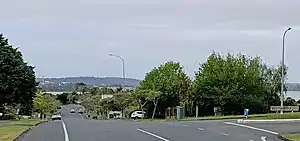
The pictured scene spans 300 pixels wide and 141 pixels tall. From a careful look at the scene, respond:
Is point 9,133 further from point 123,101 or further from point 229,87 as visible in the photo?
point 123,101

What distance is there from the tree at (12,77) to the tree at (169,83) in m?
20.1

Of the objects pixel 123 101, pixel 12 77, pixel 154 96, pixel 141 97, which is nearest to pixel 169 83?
pixel 154 96

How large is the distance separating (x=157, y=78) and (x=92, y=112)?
4970cm

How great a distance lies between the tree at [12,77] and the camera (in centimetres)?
6569

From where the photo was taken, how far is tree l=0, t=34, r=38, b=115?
65688 millimetres

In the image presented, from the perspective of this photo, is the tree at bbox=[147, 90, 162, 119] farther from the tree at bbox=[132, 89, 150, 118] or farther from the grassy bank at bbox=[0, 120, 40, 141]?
the grassy bank at bbox=[0, 120, 40, 141]

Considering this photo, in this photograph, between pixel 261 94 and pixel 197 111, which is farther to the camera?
pixel 261 94

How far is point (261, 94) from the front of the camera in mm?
81000

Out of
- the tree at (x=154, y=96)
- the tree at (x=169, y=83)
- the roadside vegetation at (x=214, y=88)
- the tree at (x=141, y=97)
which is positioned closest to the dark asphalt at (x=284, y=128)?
the roadside vegetation at (x=214, y=88)

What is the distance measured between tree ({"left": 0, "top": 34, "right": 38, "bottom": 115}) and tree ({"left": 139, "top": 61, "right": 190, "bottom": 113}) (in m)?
20.1

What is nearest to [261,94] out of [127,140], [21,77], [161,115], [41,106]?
[161,115]

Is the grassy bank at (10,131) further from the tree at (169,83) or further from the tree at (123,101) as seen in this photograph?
the tree at (123,101)

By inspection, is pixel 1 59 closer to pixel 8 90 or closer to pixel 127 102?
pixel 8 90

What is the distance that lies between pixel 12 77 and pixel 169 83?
2474 cm
